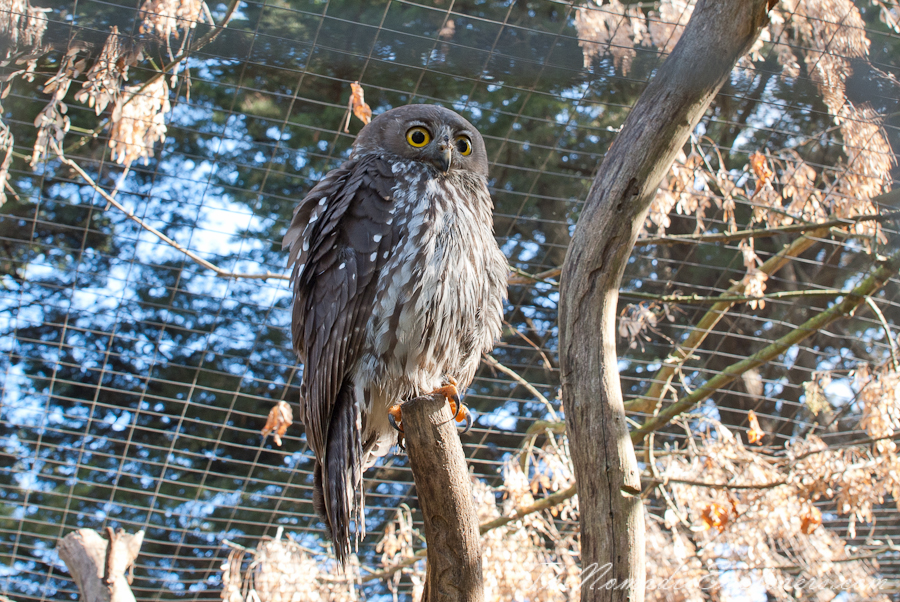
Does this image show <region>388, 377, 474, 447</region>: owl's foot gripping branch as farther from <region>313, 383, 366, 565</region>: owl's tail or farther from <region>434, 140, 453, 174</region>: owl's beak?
<region>434, 140, 453, 174</region>: owl's beak

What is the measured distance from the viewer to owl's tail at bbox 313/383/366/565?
1709mm

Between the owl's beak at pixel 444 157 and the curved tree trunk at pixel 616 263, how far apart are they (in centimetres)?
55

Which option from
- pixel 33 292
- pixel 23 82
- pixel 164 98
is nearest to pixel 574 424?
pixel 164 98

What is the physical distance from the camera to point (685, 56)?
5.28 ft

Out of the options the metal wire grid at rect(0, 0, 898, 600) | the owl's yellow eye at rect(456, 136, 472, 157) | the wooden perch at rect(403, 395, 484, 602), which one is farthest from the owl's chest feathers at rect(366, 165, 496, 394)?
the metal wire grid at rect(0, 0, 898, 600)

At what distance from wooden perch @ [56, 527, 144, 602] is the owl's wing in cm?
136

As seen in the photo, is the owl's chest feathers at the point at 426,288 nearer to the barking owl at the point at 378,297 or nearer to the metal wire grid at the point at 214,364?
the barking owl at the point at 378,297

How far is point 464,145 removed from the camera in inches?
87.7

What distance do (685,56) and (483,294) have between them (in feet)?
2.90

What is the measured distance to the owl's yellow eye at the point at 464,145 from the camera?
7.25 feet

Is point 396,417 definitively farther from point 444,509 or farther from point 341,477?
point 444,509

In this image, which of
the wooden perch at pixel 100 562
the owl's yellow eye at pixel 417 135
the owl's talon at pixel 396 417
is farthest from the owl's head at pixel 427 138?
the wooden perch at pixel 100 562

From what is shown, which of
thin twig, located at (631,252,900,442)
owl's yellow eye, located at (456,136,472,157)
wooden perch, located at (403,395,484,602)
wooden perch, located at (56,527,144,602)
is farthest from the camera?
thin twig, located at (631,252,900,442)

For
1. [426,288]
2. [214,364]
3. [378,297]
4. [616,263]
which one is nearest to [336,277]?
[378,297]
